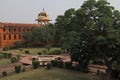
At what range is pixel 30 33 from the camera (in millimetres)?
50812

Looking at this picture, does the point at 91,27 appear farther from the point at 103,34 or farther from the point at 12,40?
the point at 12,40

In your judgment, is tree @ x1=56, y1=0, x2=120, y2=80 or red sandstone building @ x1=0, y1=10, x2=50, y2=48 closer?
tree @ x1=56, y1=0, x2=120, y2=80

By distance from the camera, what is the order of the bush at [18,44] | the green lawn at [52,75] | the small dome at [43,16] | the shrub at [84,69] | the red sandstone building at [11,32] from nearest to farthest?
the green lawn at [52,75], the shrub at [84,69], the bush at [18,44], the red sandstone building at [11,32], the small dome at [43,16]

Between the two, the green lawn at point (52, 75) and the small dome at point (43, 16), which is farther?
the small dome at point (43, 16)

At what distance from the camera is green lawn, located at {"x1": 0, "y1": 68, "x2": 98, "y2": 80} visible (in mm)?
20984

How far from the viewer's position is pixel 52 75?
2198cm

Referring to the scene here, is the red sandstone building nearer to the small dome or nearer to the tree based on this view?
the small dome

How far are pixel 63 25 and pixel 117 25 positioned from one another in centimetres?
437

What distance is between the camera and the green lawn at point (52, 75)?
20984 mm

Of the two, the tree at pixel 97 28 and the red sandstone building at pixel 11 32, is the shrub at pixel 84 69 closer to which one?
the tree at pixel 97 28

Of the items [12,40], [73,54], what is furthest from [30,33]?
[73,54]

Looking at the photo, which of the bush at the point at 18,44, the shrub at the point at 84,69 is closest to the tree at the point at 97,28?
the shrub at the point at 84,69

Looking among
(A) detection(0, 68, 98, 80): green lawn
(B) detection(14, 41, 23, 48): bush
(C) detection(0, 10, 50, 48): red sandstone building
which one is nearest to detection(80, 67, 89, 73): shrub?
(A) detection(0, 68, 98, 80): green lawn

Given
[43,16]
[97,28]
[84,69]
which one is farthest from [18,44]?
[97,28]
